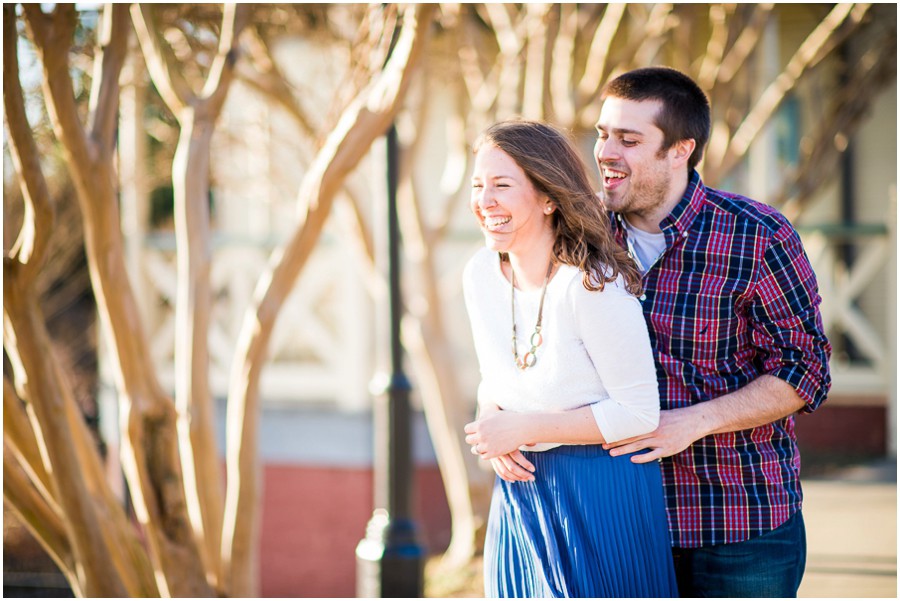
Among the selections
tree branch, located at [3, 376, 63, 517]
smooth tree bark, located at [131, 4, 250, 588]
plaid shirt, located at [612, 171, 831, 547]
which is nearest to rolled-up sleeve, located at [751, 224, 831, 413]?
plaid shirt, located at [612, 171, 831, 547]

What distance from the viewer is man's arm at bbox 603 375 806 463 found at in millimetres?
2369

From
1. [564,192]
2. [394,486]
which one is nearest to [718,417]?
[564,192]

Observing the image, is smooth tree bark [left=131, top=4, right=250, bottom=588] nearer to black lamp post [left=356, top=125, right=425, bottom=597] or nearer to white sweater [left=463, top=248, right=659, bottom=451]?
black lamp post [left=356, top=125, right=425, bottom=597]

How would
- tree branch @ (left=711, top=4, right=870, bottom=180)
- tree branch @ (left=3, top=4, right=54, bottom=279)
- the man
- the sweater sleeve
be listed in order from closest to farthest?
the sweater sleeve < the man < tree branch @ (left=3, top=4, right=54, bottom=279) < tree branch @ (left=711, top=4, right=870, bottom=180)

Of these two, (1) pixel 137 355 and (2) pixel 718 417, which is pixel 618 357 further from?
(1) pixel 137 355

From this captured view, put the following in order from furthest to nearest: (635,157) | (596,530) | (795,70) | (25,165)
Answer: (795,70) < (25,165) < (635,157) < (596,530)

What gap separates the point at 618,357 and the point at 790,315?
537 millimetres

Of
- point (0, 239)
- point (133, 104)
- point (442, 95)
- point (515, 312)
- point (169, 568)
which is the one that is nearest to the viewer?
point (515, 312)

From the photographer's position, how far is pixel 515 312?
7.94 ft

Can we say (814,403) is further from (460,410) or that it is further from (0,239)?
(460,410)

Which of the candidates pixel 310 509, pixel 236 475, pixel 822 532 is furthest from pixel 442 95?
pixel 236 475

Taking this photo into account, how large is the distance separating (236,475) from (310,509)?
4486 mm

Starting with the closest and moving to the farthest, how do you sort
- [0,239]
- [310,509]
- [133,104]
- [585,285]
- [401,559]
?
[585,285] → [0,239] → [401,559] → [133,104] → [310,509]

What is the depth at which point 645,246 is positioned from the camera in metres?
2.63
